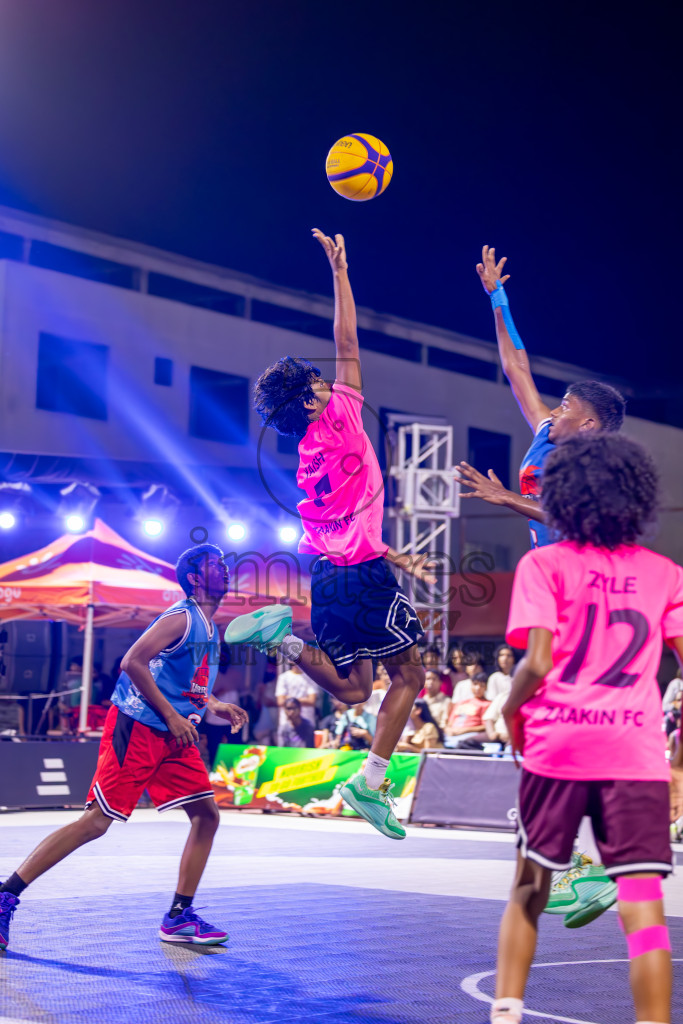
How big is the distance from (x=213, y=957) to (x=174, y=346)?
Result: 20867 mm

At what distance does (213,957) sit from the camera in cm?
562

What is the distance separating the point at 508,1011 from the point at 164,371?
74.6 ft

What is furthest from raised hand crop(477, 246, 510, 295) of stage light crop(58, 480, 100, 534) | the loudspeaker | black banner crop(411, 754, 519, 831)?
the loudspeaker

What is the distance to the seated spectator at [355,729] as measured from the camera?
14984mm

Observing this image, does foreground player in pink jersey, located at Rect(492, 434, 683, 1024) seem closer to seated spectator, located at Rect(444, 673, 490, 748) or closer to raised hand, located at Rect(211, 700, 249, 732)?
raised hand, located at Rect(211, 700, 249, 732)

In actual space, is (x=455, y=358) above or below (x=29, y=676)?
above

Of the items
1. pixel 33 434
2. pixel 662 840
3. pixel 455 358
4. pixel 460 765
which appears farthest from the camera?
pixel 455 358

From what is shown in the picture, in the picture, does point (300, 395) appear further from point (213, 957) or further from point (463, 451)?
point (463, 451)

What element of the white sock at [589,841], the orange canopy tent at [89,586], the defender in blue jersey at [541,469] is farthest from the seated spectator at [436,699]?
the white sock at [589,841]

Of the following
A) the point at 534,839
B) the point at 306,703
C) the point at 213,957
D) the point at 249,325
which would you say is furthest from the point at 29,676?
the point at 534,839

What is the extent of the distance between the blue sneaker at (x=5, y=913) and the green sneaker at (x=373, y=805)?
1869mm

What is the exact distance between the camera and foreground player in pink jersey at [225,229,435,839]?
5.34 meters

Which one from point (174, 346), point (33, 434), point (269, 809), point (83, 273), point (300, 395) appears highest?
point (83, 273)

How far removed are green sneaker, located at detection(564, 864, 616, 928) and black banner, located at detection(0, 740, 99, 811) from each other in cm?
1061
